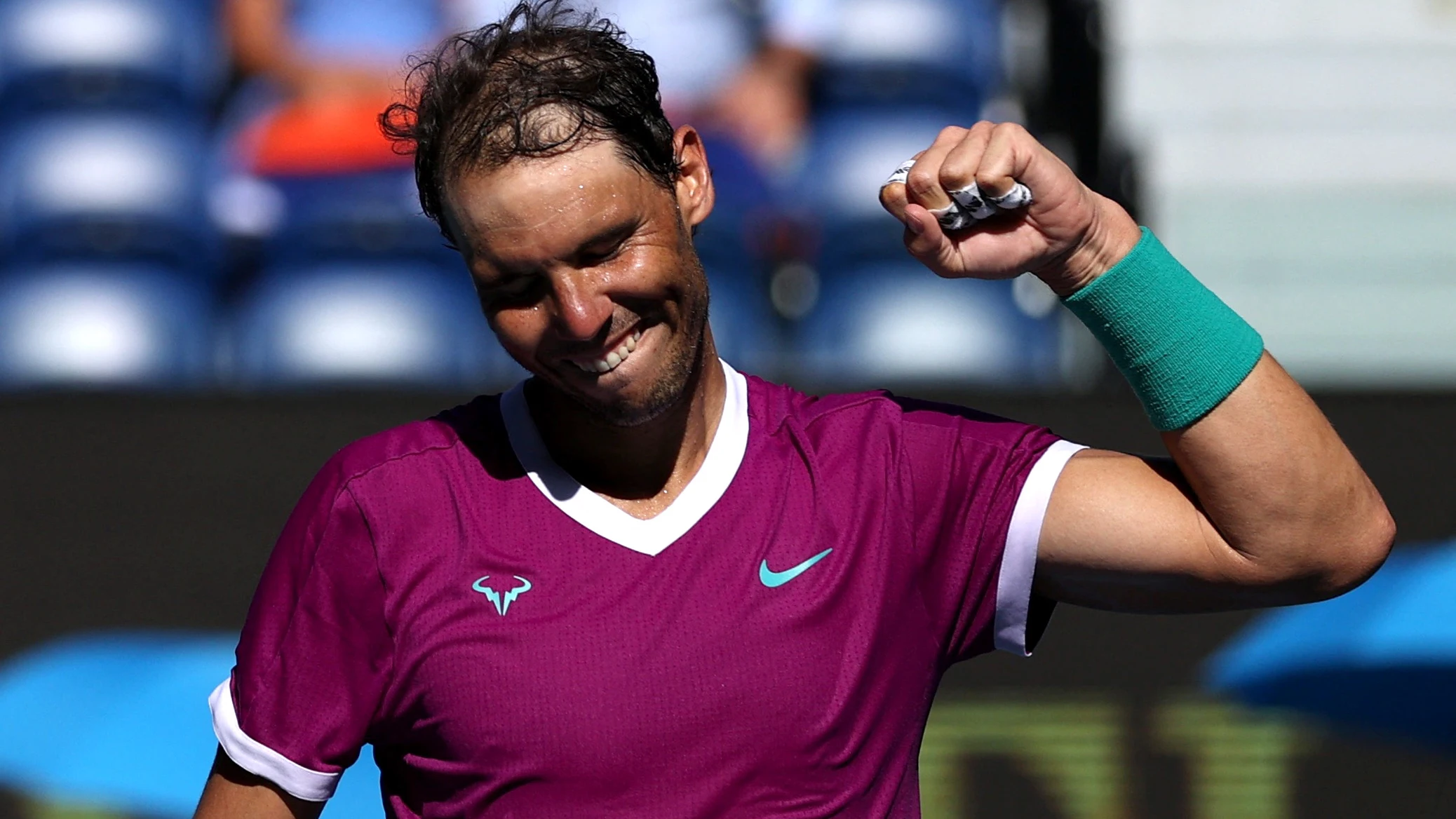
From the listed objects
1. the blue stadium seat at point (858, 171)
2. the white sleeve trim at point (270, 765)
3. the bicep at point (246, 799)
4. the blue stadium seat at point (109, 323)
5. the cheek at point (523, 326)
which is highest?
the cheek at point (523, 326)

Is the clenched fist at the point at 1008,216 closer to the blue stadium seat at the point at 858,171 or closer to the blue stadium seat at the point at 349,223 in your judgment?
the blue stadium seat at the point at 858,171

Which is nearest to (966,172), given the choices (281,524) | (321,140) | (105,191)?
(281,524)

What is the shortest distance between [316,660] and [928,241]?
67 centimetres

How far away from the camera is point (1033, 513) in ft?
5.05

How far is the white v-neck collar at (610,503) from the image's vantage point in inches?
59.7

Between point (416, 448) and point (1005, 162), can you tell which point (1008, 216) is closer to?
point (1005, 162)

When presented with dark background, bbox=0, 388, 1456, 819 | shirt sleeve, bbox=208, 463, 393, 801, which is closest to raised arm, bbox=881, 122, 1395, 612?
shirt sleeve, bbox=208, 463, 393, 801

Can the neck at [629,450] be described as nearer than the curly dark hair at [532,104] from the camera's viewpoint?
No

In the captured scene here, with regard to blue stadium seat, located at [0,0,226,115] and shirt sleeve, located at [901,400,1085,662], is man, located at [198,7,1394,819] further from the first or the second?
blue stadium seat, located at [0,0,226,115]

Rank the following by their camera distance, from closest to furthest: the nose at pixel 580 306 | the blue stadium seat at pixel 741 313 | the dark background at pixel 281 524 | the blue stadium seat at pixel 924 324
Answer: the nose at pixel 580 306, the dark background at pixel 281 524, the blue stadium seat at pixel 741 313, the blue stadium seat at pixel 924 324

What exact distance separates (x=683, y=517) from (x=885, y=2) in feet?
10.3

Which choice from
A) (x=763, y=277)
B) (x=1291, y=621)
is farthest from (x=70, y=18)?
(x=1291, y=621)

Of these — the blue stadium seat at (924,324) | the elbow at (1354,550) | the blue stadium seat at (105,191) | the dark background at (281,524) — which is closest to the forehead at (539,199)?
the elbow at (1354,550)

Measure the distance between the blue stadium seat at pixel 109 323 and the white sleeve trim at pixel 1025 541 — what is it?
2714mm
